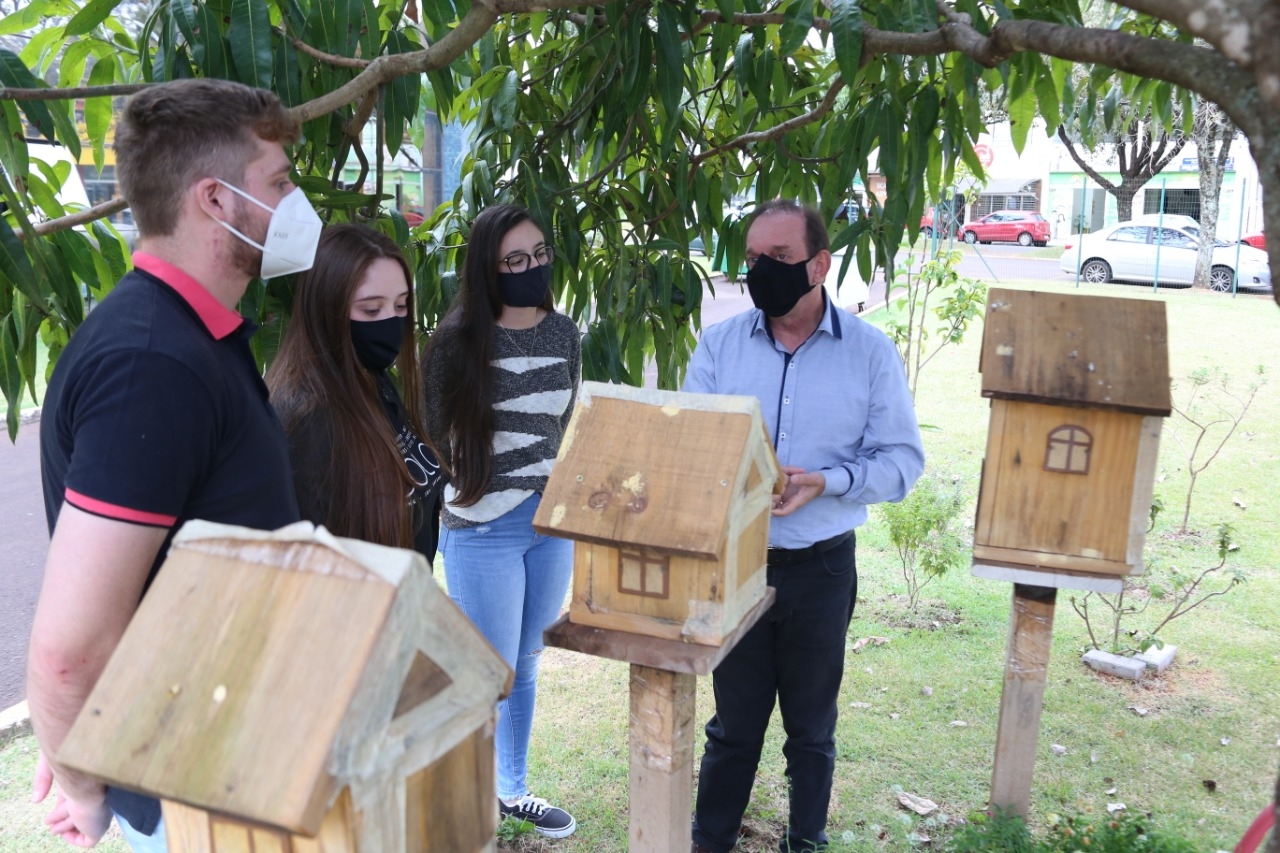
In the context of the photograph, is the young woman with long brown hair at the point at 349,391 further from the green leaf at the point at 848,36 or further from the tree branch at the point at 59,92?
the green leaf at the point at 848,36

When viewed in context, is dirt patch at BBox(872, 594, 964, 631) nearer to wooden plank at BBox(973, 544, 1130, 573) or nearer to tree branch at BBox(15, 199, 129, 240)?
wooden plank at BBox(973, 544, 1130, 573)

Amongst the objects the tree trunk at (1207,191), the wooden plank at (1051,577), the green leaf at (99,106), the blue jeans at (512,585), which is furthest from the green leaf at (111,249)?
the tree trunk at (1207,191)

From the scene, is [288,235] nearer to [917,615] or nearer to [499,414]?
[499,414]

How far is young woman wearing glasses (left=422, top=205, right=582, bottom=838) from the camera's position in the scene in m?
3.02

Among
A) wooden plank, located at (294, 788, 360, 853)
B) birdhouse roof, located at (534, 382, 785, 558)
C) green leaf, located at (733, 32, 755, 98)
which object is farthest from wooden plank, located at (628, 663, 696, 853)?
green leaf, located at (733, 32, 755, 98)

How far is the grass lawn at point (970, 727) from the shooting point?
356cm

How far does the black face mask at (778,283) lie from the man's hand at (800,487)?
1.59 ft

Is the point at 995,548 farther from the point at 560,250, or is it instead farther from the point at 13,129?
the point at 13,129

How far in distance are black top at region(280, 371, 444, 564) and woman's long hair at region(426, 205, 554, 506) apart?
30cm

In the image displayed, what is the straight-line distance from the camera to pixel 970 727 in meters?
4.21

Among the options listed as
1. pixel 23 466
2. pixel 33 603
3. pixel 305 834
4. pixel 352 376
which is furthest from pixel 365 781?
pixel 23 466

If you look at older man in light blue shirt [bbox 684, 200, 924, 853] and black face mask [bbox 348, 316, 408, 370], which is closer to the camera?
black face mask [bbox 348, 316, 408, 370]

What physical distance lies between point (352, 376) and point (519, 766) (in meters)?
1.67

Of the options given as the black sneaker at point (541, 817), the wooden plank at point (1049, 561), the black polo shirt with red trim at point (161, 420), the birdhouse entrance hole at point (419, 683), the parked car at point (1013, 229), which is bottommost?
the black sneaker at point (541, 817)
